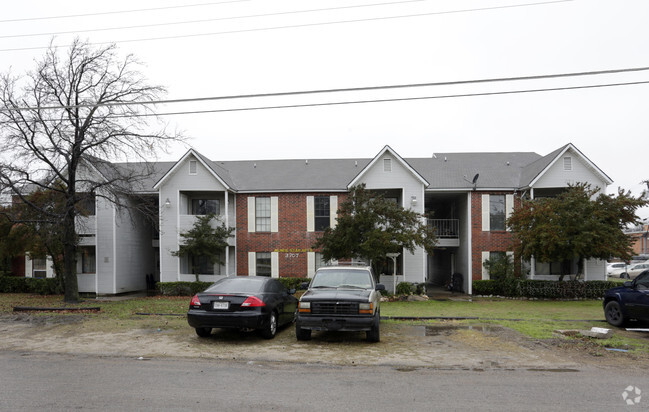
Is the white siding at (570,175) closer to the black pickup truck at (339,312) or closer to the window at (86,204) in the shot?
the black pickup truck at (339,312)

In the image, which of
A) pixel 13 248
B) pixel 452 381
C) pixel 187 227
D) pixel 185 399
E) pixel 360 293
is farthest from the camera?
pixel 187 227

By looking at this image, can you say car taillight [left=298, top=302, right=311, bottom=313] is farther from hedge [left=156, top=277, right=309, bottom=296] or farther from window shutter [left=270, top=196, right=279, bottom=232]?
window shutter [left=270, top=196, right=279, bottom=232]

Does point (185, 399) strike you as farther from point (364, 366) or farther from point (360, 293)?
point (360, 293)

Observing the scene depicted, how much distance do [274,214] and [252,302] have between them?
14.5 meters

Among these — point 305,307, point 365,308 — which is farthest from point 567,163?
point 305,307

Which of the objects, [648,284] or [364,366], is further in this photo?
[648,284]

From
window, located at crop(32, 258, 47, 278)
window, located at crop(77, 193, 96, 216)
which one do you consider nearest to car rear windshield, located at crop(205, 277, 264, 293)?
window, located at crop(77, 193, 96, 216)

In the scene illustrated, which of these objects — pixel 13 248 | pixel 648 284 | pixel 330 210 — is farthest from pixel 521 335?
pixel 13 248

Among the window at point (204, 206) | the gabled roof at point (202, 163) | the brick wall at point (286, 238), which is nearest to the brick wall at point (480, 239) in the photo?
the brick wall at point (286, 238)

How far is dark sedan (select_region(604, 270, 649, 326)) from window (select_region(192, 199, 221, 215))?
19.1 m

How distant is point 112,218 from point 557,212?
893 inches

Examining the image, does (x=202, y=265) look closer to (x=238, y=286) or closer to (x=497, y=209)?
(x=238, y=286)

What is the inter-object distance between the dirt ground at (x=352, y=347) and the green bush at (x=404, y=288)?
914 cm

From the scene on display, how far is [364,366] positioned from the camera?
24.6ft
